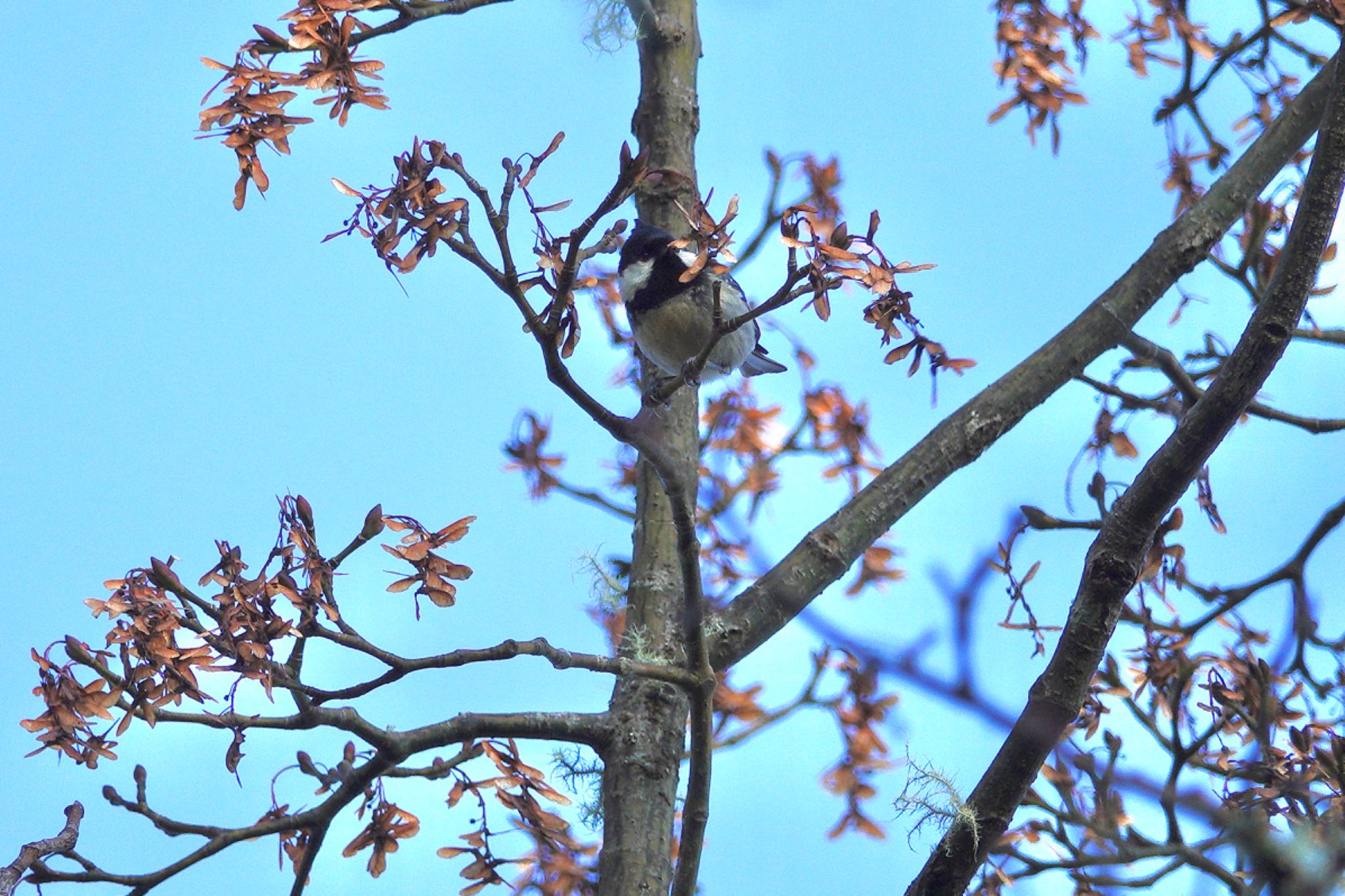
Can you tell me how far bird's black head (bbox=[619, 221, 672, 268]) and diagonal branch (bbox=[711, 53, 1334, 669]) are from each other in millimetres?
970

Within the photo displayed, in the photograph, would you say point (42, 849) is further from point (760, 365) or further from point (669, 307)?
point (760, 365)

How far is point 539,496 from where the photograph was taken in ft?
12.8

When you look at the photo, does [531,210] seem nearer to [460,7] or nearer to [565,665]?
[565,665]

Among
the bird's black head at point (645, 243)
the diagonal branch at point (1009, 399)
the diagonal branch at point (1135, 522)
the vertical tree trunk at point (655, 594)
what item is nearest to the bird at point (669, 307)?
the bird's black head at point (645, 243)

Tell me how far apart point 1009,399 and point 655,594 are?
1.05 metres

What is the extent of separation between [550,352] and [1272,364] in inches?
50.3

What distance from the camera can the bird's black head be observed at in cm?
364

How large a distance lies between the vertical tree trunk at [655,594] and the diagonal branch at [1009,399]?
0.71ft

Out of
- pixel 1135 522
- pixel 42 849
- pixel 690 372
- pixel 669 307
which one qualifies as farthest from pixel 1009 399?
pixel 42 849

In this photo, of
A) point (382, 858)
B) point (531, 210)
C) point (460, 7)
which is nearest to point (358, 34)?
point (460, 7)

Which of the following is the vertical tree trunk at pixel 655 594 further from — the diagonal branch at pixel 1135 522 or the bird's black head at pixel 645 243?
the diagonal branch at pixel 1135 522

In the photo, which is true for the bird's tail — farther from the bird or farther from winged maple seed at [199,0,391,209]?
winged maple seed at [199,0,391,209]

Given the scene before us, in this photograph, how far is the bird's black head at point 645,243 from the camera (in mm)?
3639

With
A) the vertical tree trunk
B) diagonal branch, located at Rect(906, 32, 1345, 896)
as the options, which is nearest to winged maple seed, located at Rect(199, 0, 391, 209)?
the vertical tree trunk
